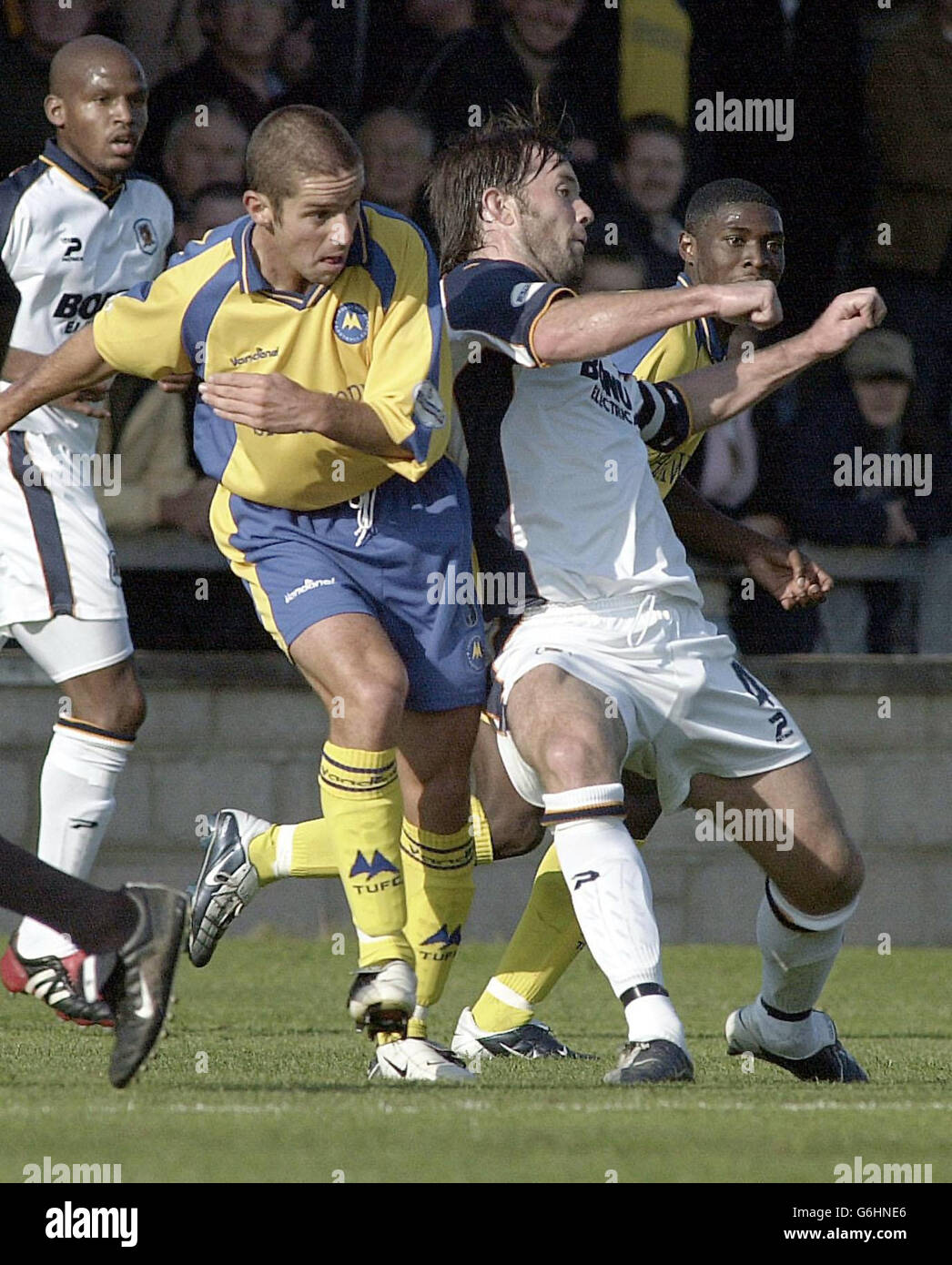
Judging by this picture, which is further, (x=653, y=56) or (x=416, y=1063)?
(x=653, y=56)

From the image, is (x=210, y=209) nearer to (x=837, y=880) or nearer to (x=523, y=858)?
(x=523, y=858)

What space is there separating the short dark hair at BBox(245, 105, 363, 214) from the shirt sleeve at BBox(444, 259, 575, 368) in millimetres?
447

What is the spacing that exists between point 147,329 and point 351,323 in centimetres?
46

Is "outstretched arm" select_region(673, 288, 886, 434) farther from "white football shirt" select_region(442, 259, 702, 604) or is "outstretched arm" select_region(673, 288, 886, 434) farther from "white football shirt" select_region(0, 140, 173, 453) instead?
"white football shirt" select_region(0, 140, 173, 453)

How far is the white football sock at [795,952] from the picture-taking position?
553 centimetres

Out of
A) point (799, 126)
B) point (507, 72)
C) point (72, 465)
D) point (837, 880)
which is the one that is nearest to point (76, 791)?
point (72, 465)

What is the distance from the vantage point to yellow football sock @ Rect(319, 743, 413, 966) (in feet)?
16.1

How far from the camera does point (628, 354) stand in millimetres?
6070

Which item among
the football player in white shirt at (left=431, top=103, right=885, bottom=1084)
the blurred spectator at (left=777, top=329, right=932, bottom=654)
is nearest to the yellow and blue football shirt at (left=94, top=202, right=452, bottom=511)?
the football player in white shirt at (left=431, top=103, right=885, bottom=1084)

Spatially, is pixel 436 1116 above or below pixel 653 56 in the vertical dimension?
below

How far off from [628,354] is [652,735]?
1.34 meters

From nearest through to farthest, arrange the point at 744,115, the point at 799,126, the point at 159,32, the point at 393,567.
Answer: the point at 393,567 < the point at 159,32 < the point at 744,115 < the point at 799,126

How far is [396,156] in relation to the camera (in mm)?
10375
